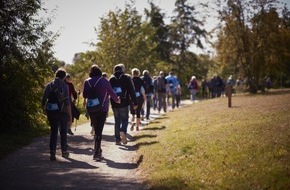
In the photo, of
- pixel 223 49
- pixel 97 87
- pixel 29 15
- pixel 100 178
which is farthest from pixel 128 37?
pixel 100 178

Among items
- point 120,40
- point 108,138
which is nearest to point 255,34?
point 120,40

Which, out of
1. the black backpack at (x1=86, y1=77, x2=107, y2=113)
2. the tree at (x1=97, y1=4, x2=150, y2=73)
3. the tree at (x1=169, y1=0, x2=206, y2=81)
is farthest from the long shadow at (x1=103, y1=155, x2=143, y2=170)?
the tree at (x1=169, y1=0, x2=206, y2=81)

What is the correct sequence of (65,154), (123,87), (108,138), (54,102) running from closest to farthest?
(54,102) → (65,154) → (123,87) → (108,138)

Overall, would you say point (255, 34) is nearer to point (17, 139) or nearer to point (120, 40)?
point (120, 40)

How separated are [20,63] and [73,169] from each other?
7487mm

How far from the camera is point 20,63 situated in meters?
16.1

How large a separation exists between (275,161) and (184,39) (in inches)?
2232

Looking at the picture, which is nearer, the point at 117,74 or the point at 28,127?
the point at 117,74

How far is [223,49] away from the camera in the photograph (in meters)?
46.4

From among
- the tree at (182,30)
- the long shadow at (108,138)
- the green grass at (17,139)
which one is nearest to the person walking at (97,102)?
the green grass at (17,139)

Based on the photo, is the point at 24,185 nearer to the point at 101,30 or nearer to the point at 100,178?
the point at 100,178

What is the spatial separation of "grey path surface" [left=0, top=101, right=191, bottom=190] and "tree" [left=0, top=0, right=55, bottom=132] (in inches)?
95.9

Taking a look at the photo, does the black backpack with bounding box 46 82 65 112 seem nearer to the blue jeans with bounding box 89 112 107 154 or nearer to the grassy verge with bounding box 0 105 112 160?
the blue jeans with bounding box 89 112 107 154

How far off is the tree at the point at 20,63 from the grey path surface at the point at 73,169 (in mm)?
2435
